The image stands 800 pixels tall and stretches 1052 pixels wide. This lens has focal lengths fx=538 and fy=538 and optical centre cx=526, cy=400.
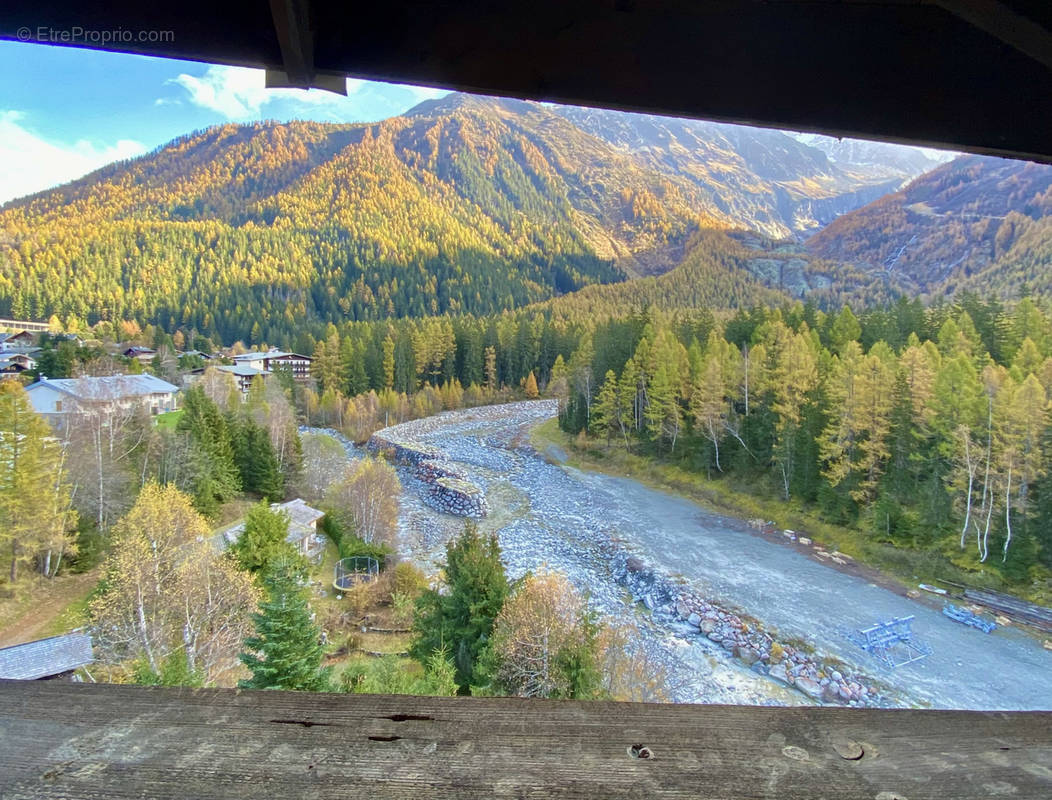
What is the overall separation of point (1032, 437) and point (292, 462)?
1877 cm

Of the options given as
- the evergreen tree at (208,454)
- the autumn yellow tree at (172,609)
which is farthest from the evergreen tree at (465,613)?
the evergreen tree at (208,454)

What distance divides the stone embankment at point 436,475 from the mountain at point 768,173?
141977 mm

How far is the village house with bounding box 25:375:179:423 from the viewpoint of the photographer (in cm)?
1355

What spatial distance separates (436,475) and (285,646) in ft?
42.4

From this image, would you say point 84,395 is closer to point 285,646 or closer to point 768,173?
point 285,646

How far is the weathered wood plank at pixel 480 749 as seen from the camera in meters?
0.45

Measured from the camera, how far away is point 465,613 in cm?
683

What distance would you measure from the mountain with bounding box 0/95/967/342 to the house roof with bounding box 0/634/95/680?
47269mm

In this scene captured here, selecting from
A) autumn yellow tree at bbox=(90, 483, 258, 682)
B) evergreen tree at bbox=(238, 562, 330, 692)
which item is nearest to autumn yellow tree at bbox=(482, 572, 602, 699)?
evergreen tree at bbox=(238, 562, 330, 692)

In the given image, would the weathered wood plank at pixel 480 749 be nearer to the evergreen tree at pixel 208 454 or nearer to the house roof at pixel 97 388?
the evergreen tree at pixel 208 454

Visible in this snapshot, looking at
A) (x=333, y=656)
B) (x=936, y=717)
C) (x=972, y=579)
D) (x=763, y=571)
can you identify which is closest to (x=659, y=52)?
(x=936, y=717)

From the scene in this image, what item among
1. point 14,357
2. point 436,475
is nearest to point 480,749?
point 436,475

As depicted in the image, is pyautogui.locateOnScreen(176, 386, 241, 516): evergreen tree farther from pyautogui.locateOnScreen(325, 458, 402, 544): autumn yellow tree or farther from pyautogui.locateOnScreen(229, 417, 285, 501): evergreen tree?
pyautogui.locateOnScreen(325, 458, 402, 544): autumn yellow tree

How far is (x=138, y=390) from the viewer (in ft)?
55.4
